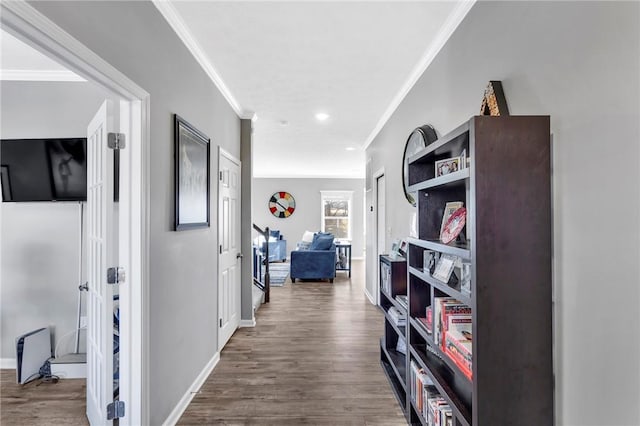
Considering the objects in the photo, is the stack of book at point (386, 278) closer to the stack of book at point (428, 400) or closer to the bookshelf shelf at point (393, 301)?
the bookshelf shelf at point (393, 301)

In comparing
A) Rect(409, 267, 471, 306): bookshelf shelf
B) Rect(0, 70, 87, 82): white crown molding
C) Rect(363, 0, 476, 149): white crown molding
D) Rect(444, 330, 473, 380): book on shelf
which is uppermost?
Rect(363, 0, 476, 149): white crown molding

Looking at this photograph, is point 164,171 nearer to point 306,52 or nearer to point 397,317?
point 306,52

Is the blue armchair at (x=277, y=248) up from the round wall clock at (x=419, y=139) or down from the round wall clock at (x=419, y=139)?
down

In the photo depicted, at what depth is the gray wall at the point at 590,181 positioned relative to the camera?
2.77 feet

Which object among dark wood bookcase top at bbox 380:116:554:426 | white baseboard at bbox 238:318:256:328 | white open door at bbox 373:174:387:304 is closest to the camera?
dark wood bookcase top at bbox 380:116:554:426

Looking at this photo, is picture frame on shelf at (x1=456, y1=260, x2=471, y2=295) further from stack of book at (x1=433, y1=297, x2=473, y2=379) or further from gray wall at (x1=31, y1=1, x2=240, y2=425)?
gray wall at (x1=31, y1=1, x2=240, y2=425)

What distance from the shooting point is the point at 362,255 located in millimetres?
9734

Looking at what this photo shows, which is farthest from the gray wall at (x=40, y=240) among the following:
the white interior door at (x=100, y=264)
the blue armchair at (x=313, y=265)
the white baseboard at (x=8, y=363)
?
the blue armchair at (x=313, y=265)

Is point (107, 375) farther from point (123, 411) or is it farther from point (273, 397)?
point (273, 397)

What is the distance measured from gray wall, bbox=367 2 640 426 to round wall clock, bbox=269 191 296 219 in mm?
8379

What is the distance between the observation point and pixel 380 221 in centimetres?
425

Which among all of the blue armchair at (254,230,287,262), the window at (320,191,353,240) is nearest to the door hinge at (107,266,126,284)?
the blue armchair at (254,230,287,262)

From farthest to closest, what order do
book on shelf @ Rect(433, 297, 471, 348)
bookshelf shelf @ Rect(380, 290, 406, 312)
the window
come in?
the window
bookshelf shelf @ Rect(380, 290, 406, 312)
book on shelf @ Rect(433, 297, 471, 348)

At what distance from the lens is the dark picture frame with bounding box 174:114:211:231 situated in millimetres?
1984
